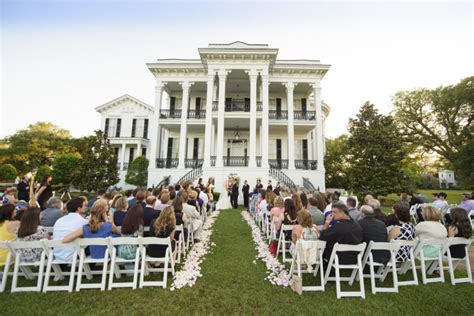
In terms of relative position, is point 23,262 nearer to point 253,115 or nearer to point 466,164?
point 253,115

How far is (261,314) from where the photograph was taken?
2.96 m

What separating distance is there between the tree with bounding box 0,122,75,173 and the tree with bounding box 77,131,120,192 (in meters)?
17.3

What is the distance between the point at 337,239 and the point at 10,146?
41743mm

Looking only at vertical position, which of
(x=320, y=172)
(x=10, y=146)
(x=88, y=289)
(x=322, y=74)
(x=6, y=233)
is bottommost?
Result: (x=88, y=289)

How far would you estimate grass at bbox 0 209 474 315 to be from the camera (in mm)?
3008

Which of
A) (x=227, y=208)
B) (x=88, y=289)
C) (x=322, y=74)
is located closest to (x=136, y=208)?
(x=88, y=289)

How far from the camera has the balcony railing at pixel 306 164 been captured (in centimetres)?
1840

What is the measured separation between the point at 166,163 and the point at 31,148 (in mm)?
24483

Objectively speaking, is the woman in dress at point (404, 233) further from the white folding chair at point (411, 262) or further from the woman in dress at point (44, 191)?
the woman in dress at point (44, 191)

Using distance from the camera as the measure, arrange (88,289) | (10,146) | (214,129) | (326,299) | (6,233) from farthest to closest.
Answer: (10,146), (214,129), (6,233), (88,289), (326,299)

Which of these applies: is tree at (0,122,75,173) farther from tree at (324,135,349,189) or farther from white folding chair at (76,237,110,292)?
tree at (324,135,349,189)

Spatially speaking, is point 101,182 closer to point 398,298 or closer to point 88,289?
point 88,289

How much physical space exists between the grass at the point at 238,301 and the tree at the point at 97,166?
634 inches

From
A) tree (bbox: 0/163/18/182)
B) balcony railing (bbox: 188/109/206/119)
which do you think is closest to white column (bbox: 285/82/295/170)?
balcony railing (bbox: 188/109/206/119)
